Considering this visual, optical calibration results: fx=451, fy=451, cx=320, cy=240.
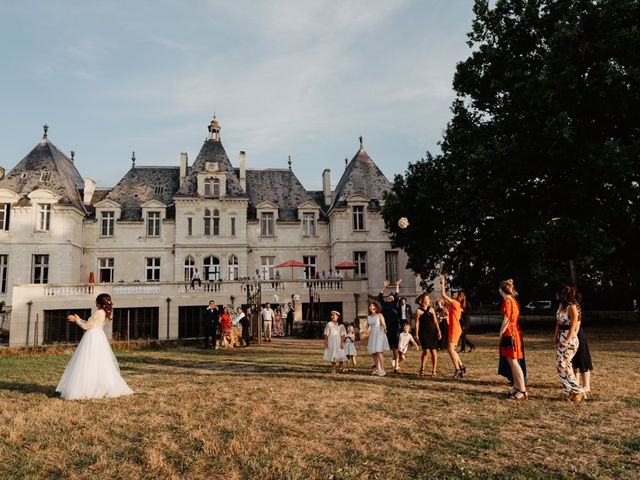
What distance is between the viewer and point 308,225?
40375mm

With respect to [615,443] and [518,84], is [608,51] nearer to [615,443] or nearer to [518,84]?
[518,84]

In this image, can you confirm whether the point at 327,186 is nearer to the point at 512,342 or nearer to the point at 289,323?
the point at 289,323

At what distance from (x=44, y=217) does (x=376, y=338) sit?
1336 inches

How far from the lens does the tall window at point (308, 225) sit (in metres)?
40.3

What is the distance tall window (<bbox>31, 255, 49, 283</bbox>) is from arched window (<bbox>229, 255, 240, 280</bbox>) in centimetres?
1400

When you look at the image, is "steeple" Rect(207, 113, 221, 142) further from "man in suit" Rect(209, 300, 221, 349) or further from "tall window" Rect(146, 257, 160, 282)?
"man in suit" Rect(209, 300, 221, 349)

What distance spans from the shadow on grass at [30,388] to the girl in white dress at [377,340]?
6797 mm

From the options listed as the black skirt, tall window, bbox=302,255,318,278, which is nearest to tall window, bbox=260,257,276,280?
tall window, bbox=302,255,318,278

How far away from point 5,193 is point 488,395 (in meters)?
39.0

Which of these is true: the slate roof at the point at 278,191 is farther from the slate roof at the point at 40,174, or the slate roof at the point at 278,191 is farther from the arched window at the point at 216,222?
the slate roof at the point at 40,174

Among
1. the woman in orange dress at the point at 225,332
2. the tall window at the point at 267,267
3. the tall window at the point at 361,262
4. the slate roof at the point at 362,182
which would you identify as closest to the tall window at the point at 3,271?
the tall window at the point at 267,267

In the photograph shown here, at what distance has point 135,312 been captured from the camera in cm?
3145

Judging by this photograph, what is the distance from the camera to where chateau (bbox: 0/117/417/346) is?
3125 cm

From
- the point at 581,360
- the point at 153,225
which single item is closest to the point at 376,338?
the point at 581,360
